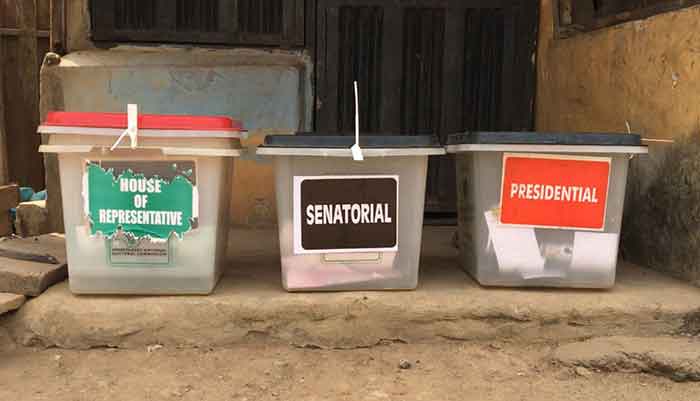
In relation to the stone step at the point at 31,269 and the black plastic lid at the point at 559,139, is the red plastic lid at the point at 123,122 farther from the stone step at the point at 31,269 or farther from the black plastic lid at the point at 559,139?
the black plastic lid at the point at 559,139

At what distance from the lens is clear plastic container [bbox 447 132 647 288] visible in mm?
1789

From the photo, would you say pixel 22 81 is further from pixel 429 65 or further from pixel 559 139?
pixel 559 139

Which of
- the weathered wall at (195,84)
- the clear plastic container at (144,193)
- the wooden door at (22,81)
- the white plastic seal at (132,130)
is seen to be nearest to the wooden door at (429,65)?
the weathered wall at (195,84)

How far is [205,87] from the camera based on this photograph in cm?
287

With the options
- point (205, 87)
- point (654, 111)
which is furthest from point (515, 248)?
point (205, 87)

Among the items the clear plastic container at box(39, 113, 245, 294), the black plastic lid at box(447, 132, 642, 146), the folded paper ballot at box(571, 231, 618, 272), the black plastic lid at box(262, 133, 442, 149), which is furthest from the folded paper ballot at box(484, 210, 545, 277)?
the clear plastic container at box(39, 113, 245, 294)

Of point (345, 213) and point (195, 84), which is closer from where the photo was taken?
point (345, 213)

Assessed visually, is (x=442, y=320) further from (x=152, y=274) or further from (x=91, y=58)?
(x=91, y=58)

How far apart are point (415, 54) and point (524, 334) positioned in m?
1.70

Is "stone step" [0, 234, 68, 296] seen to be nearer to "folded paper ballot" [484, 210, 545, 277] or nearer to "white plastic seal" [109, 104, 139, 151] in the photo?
"white plastic seal" [109, 104, 139, 151]

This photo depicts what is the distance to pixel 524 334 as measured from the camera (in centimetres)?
179

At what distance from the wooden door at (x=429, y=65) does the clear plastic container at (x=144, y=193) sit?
4.37 ft

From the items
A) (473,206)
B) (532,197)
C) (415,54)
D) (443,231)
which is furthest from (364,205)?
(415,54)

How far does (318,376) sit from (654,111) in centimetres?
154
